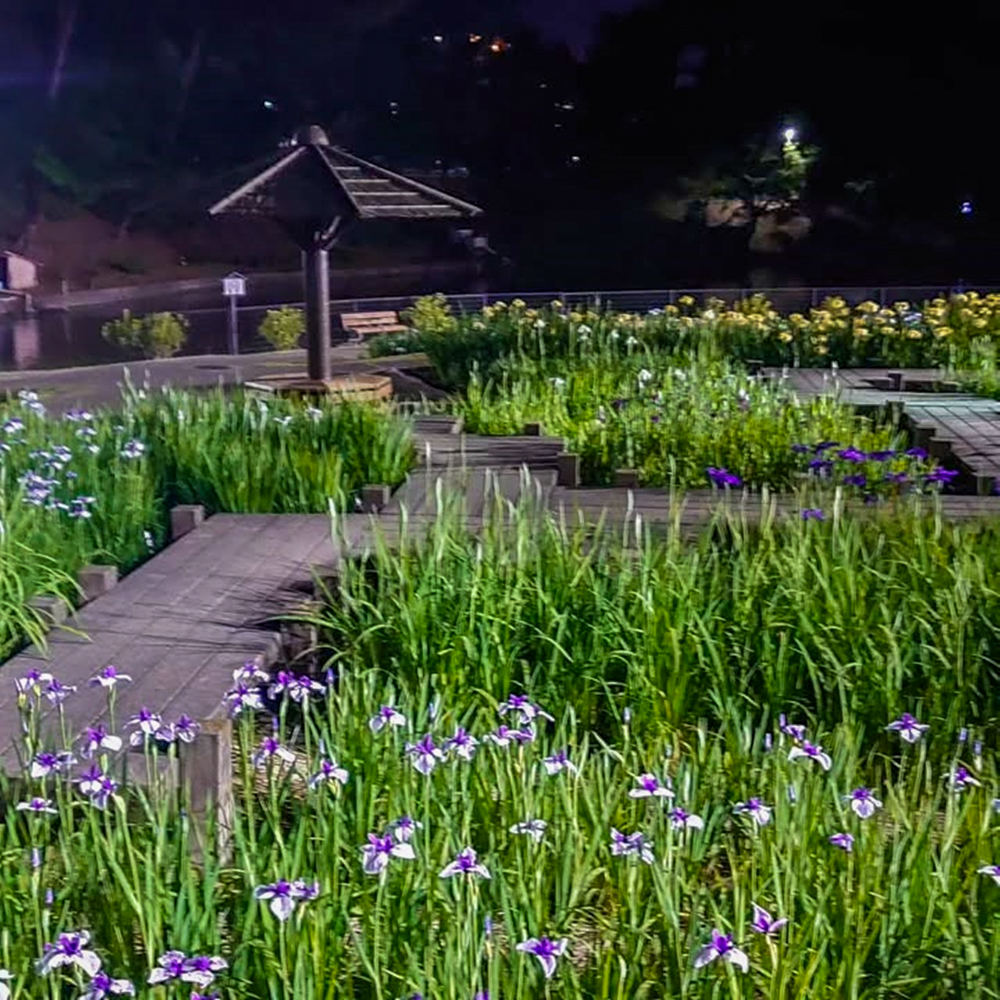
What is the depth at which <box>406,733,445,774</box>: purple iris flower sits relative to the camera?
2219mm

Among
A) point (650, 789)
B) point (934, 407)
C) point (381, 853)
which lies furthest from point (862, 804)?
point (934, 407)

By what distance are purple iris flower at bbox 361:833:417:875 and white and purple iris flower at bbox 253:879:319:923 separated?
0.08 meters

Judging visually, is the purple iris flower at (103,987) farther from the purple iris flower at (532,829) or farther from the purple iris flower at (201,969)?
the purple iris flower at (532,829)

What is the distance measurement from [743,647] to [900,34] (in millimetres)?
31749

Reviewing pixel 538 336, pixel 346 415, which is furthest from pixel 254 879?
pixel 538 336

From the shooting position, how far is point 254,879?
6.51ft

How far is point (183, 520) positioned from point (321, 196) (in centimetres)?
499

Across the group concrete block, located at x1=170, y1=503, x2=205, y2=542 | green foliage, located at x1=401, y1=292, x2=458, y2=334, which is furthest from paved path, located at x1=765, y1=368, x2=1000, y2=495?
green foliage, located at x1=401, y1=292, x2=458, y2=334

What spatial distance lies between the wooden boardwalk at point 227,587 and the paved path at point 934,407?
3.13 ft

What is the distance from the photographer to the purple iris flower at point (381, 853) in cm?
191

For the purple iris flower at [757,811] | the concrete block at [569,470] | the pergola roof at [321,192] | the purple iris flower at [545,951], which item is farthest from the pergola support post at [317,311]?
the purple iris flower at [545,951]

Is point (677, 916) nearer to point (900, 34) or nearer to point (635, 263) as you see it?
point (900, 34)

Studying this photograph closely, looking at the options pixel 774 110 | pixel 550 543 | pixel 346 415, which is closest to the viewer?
pixel 550 543

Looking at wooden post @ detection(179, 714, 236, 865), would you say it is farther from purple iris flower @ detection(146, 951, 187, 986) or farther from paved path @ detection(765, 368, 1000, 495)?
paved path @ detection(765, 368, 1000, 495)
